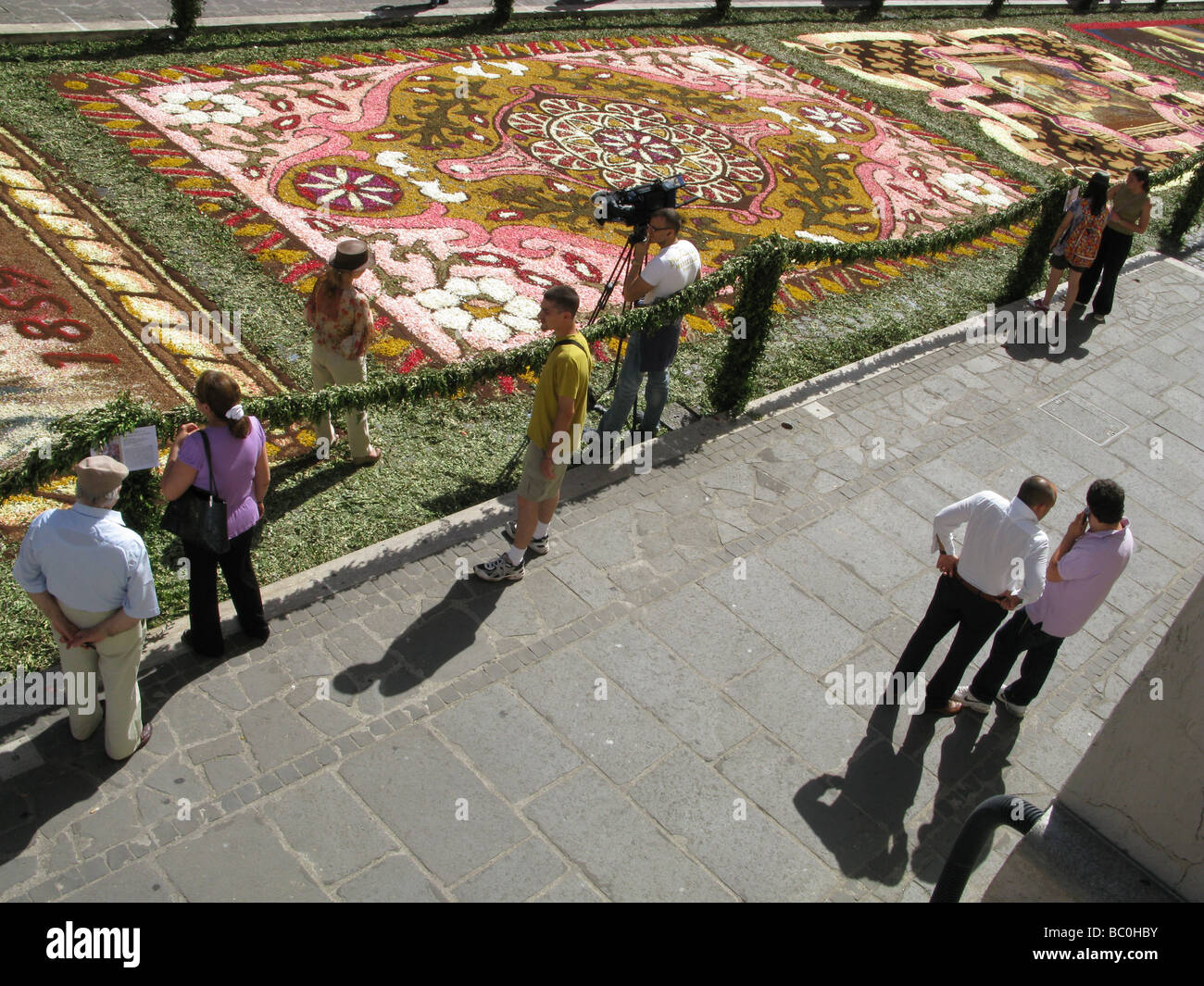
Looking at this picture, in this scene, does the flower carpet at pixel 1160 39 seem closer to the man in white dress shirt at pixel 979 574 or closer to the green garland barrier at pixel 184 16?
the green garland barrier at pixel 184 16

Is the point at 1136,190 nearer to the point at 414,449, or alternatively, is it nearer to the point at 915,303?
the point at 915,303

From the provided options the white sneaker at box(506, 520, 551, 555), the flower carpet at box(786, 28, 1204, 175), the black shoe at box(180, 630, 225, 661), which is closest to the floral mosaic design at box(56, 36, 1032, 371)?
the flower carpet at box(786, 28, 1204, 175)

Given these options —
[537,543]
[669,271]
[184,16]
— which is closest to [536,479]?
[537,543]

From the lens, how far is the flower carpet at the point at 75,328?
21.0 ft

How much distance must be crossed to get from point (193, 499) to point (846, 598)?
12.2ft

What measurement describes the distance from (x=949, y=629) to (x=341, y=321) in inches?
149

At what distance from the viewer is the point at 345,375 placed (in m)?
6.14

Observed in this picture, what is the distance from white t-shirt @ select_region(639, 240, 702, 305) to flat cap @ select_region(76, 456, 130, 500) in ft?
12.1

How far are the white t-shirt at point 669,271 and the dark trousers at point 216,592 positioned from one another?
10.1 feet

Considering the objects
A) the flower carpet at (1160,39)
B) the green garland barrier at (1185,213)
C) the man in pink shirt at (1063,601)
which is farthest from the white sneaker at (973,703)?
the flower carpet at (1160,39)

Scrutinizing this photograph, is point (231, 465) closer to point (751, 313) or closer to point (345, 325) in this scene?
point (345, 325)

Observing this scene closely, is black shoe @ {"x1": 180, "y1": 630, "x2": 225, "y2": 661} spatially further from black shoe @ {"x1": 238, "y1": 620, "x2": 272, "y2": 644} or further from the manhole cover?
the manhole cover

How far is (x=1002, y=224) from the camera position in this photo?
1014 centimetres
